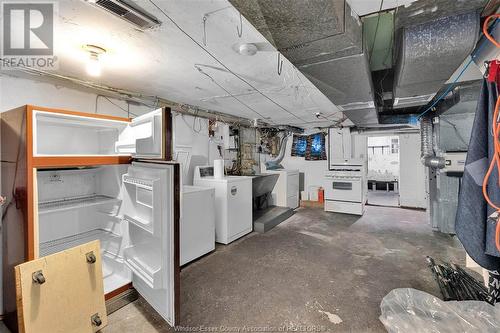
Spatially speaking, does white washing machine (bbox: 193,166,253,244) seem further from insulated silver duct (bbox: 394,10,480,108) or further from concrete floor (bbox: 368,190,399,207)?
concrete floor (bbox: 368,190,399,207)

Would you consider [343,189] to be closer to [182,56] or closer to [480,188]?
[480,188]

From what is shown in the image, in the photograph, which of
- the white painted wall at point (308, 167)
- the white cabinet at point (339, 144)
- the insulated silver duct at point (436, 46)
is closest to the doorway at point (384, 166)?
the white cabinet at point (339, 144)

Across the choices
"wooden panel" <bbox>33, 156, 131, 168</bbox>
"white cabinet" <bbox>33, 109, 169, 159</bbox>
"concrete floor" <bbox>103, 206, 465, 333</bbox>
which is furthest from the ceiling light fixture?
"concrete floor" <bbox>103, 206, 465, 333</bbox>

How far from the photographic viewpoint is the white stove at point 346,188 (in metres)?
4.93

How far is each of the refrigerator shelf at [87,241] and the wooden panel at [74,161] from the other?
0.93 m

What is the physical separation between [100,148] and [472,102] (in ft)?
16.2

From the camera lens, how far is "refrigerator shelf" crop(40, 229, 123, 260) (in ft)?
7.28

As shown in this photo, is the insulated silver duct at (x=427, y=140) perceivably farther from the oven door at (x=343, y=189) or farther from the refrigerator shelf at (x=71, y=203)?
the refrigerator shelf at (x=71, y=203)

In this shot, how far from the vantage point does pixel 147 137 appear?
68.1 inches

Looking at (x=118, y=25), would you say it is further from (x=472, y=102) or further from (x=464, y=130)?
(x=464, y=130)

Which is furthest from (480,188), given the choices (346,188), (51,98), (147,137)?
(346,188)

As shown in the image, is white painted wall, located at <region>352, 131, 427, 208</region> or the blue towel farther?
white painted wall, located at <region>352, 131, 427, 208</region>

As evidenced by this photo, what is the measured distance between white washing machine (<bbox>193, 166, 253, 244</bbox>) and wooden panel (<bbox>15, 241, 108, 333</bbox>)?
1862mm

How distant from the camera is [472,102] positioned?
3062 mm
